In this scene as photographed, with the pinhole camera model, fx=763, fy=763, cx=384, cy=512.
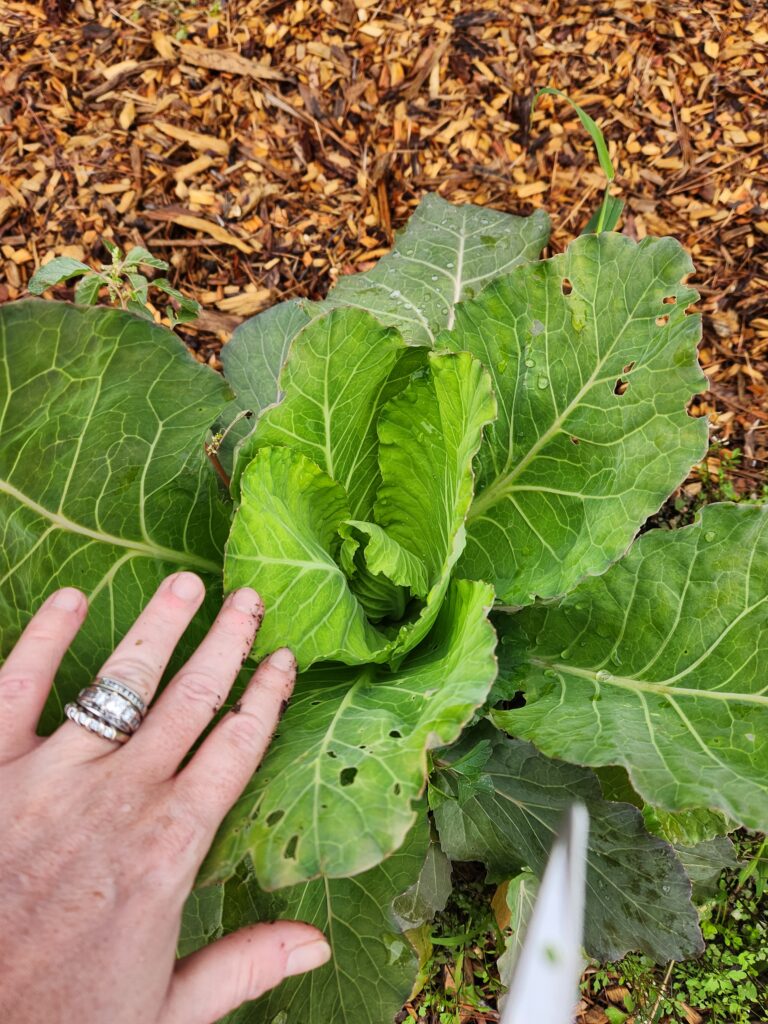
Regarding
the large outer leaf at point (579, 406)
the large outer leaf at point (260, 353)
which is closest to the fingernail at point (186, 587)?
the large outer leaf at point (579, 406)

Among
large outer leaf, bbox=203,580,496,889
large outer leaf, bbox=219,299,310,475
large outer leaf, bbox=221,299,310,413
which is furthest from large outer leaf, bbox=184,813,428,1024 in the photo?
large outer leaf, bbox=221,299,310,413

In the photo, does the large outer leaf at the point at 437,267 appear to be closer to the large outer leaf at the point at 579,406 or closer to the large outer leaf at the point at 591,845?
the large outer leaf at the point at 579,406

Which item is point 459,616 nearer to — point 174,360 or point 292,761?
point 292,761

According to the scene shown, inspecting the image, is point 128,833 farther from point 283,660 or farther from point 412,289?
point 412,289

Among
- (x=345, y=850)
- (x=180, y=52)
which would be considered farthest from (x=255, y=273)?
(x=345, y=850)

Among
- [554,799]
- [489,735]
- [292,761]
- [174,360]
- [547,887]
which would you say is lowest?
[554,799]

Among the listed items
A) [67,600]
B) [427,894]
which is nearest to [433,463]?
[67,600]
